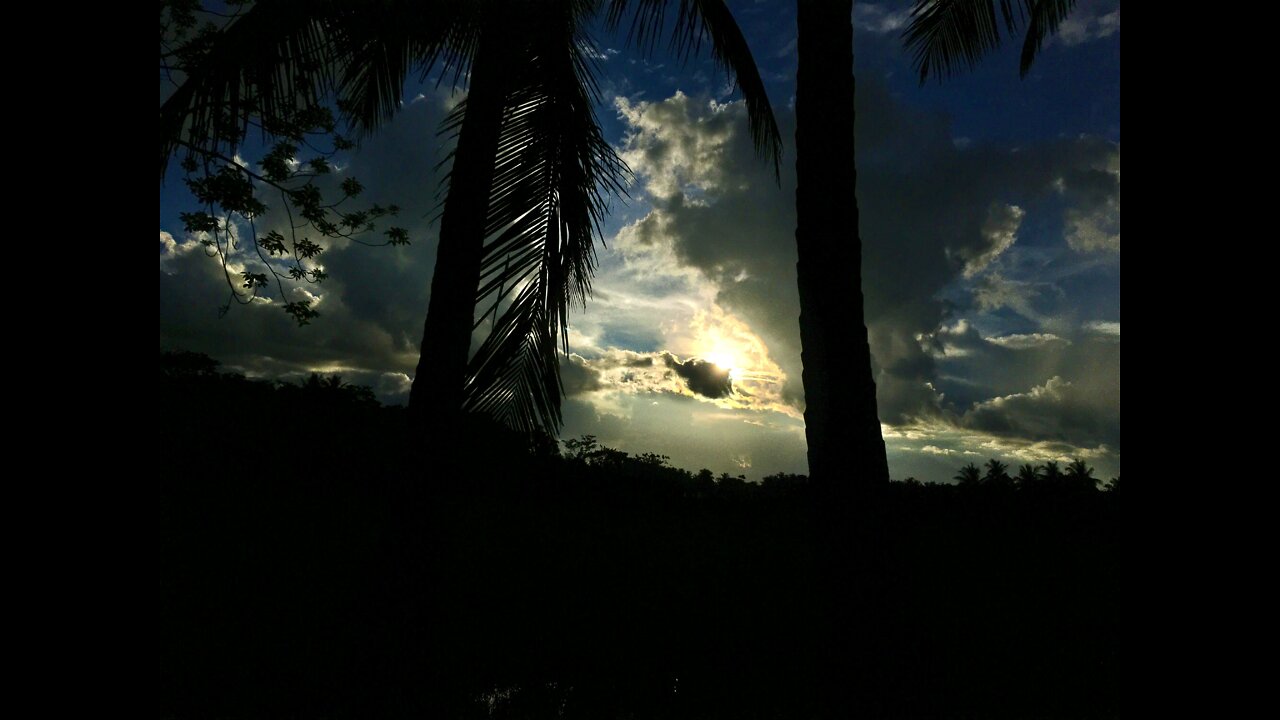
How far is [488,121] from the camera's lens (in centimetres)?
412

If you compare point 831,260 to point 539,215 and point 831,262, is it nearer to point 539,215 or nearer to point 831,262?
point 831,262

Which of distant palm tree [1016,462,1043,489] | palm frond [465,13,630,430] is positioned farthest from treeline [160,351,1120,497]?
palm frond [465,13,630,430]

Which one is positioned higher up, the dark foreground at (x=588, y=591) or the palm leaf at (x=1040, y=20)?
the palm leaf at (x=1040, y=20)

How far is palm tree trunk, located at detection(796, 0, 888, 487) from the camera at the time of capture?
3.29 meters

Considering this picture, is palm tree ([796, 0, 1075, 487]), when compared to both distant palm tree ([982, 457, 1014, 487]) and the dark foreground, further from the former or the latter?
distant palm tree ([982, 457, 1014, 487])

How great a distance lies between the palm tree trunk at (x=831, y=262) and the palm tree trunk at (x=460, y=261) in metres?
2.03

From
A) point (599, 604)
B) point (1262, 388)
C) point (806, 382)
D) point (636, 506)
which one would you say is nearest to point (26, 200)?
point (1262, 388)

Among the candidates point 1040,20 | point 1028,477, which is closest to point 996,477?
point 1028,477

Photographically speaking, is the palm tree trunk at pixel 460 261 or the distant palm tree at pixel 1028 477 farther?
the distant palm tree at pixel 1028 477

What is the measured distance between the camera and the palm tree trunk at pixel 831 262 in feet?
10.8

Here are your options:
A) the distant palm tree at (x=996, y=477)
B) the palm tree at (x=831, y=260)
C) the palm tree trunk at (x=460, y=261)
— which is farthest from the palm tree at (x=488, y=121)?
the distant palm tree at (x=996, y=477)

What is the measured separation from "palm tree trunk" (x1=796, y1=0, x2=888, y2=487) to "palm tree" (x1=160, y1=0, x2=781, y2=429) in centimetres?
201

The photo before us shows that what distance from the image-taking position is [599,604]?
6.36 m

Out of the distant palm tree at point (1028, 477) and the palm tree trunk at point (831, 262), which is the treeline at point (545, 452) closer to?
the distant palm tree at point (1028, 477)
